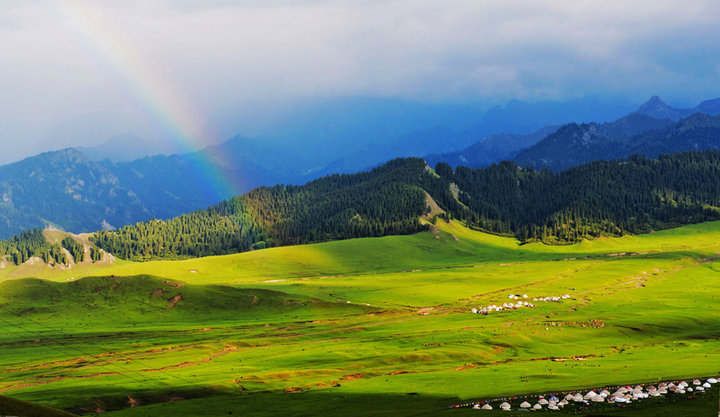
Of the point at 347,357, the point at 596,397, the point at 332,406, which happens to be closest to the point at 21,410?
the point at 332,406

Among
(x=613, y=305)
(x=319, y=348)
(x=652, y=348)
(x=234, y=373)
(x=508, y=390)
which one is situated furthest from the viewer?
(x=613, y=305)

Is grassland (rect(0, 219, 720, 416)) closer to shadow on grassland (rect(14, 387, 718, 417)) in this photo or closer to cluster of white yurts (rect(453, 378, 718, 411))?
shadow on grassland (rect(14, 387, 718, 417))

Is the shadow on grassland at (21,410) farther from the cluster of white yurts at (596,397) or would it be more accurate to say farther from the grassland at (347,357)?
the cluster of white yurts at (596,397)

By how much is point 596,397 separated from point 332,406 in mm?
31835

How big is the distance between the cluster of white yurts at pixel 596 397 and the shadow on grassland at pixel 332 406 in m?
1.89

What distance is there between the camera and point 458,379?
10531cm

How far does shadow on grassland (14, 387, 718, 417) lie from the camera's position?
77562 mm

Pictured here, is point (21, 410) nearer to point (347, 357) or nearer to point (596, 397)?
point (596, 397)

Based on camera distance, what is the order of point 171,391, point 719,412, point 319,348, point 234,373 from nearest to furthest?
point 719,412
point 171,391
point 234,373
point 319,348

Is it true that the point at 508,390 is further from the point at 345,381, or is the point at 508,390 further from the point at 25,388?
the point at 25,388

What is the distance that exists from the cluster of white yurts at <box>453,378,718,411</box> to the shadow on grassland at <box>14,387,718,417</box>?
1.89 meters

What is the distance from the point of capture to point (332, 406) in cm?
9100

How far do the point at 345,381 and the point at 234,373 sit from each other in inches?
799

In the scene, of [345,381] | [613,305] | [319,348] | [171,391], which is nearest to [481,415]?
[345,381]
